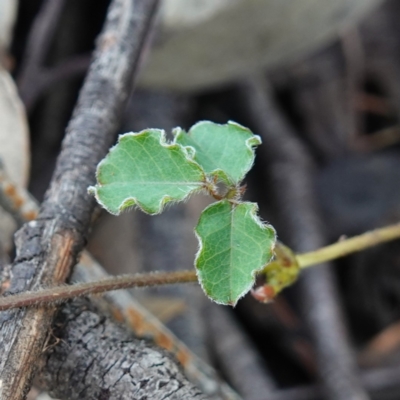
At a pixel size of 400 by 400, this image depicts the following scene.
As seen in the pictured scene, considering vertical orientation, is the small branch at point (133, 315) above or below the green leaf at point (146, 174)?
below

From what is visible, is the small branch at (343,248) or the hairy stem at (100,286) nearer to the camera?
the hairy stem at (100,286)

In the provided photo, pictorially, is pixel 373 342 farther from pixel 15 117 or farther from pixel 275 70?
pixel 15 117

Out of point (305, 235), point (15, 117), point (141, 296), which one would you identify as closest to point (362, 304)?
point (305, 235)

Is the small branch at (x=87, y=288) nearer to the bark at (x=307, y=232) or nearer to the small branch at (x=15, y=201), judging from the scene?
the small branch at (x=15, y=201)

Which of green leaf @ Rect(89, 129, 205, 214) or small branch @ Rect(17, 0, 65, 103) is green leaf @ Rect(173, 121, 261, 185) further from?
small branch @ Rect(17, 0, 65, 103)

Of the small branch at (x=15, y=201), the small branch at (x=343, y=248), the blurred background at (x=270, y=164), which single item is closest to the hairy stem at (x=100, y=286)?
the small branch at (x=343, y=248)
